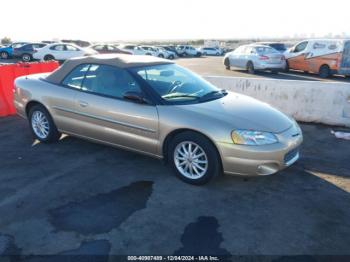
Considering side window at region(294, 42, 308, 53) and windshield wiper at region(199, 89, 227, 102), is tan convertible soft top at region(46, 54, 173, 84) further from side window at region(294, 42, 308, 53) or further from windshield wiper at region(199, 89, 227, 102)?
side window at region(294, 42, 308, 53)

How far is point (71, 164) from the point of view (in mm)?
5164

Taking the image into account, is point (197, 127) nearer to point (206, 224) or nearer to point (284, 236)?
point (206, 224)

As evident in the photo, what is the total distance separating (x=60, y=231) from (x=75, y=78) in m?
2.68

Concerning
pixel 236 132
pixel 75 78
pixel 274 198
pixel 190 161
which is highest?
pixel 75 78

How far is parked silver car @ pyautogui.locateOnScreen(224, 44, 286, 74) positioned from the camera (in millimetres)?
17734

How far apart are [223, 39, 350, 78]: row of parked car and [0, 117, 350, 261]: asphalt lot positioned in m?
11.5

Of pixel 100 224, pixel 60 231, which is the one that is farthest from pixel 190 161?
pixel 60 231

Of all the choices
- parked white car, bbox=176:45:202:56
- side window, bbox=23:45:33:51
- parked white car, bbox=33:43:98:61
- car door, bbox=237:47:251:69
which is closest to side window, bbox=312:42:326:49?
car door, bbox=237:47:251:69

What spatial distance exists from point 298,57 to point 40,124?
14870 mm

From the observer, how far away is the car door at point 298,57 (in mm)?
17406

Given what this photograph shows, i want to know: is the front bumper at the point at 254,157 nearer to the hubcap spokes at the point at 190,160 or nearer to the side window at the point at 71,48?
the hubcap spokes at the point at 190,160

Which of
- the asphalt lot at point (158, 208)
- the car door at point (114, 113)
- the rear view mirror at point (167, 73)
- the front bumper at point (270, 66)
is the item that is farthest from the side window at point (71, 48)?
the rear view mirror at point (167, 73)

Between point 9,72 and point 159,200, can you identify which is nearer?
point 159,200

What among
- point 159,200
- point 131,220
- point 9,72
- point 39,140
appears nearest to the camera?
point 131,220
